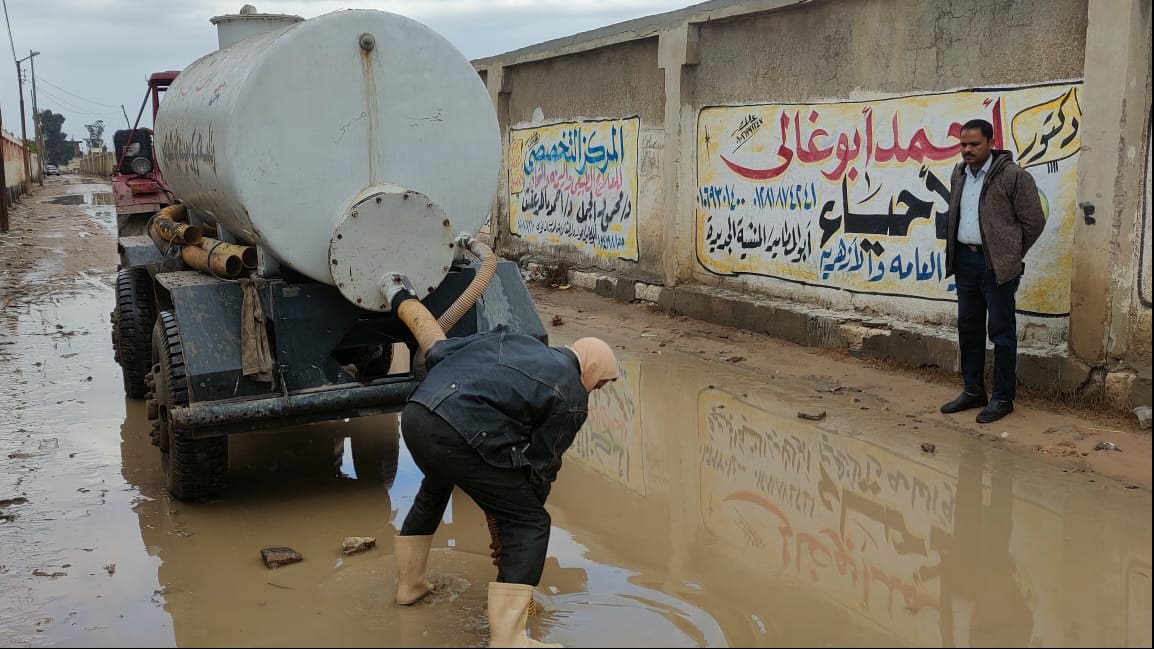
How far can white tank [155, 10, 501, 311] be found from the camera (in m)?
4.87

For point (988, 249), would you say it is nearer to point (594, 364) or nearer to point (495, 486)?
point (594, 364)

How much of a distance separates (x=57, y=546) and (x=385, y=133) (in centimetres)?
251

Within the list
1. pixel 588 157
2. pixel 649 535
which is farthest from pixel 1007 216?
pixel 588 157

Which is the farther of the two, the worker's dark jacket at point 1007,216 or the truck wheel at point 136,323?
the truck wheel at point 136,323

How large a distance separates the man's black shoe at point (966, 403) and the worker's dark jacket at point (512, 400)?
12.0 ft

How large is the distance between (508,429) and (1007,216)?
3.85 meters

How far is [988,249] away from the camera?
5.95m

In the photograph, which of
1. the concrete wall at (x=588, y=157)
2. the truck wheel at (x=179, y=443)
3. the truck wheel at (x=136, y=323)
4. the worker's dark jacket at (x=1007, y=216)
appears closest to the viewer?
the truck wheel at (x=179, y=443)

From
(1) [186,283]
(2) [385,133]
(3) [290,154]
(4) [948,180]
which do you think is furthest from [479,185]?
(4) [948,180]

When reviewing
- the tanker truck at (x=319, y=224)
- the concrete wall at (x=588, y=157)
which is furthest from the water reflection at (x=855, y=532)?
the concrete wall at (x=588, y=157)

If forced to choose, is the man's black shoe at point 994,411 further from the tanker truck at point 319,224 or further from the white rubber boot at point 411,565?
the white rubber boot at point 411,565

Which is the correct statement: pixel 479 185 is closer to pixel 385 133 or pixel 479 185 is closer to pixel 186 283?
pixel 385 133

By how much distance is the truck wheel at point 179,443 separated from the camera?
4.96 m

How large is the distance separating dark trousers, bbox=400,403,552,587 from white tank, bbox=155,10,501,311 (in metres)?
1.68
